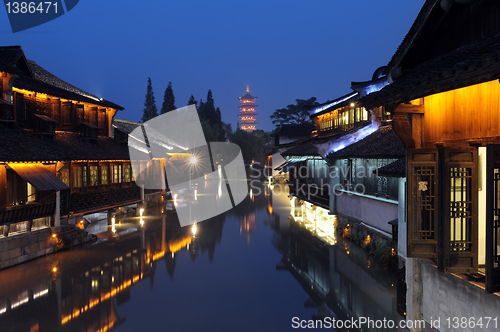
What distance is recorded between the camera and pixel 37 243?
17.8 metres

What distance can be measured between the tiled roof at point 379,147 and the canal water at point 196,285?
523 cm

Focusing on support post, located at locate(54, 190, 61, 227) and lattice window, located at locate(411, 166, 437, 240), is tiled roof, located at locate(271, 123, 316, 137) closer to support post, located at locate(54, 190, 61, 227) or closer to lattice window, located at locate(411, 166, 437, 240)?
support post, located at locate(54, 190, 61, 227)

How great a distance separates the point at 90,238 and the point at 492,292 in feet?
69.0

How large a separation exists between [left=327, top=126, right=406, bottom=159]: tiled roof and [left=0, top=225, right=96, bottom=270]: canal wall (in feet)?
51.8

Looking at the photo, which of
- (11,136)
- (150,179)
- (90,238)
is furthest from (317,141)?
(11,136)

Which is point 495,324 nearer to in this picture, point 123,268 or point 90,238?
point 123,268

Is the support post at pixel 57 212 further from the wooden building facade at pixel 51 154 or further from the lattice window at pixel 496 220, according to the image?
the lattice window at pixel 496 220

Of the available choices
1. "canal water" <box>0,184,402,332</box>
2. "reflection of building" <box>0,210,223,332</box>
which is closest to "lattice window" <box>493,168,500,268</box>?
"canal water" <box>0,184,402,332</box>

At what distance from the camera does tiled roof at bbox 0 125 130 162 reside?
16141 mm

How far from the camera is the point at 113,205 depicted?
25.0 metres

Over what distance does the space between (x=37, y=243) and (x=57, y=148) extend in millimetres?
5335

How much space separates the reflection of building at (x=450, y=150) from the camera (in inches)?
214

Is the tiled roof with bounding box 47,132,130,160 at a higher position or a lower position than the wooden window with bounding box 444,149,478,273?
higher
